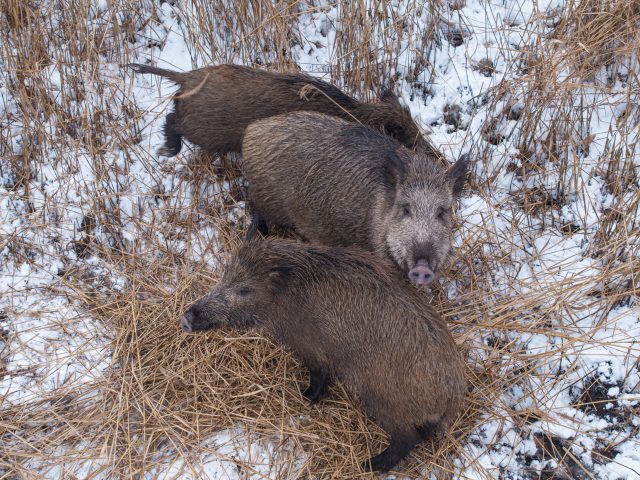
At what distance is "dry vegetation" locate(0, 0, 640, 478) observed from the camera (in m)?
3.66

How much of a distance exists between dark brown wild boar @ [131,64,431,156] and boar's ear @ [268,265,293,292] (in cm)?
155

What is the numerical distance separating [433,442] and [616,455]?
0.96 meters

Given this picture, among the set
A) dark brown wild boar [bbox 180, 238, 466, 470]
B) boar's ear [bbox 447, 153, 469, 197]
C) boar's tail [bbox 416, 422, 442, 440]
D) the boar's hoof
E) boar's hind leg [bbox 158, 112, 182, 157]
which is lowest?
the boar's hoof

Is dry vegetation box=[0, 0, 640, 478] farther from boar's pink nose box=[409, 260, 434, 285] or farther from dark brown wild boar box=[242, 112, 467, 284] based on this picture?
boar's pink nose box=[409, 260, 434, 285]

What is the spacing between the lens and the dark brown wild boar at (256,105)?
468cm

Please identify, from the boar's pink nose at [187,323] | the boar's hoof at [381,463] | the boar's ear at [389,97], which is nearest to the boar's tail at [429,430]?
the boar's hoof at [381,463]

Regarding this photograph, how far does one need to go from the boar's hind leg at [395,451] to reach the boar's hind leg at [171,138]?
2.69 metres

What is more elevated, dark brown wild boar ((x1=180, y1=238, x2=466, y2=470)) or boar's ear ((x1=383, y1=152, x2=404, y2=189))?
boar's ear ((x1=383, y1=152, x2=404, y2=189))

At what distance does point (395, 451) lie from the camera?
3.45m

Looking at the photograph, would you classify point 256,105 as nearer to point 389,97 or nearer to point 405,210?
point 389,97

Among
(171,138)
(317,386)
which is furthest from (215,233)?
(317,386)

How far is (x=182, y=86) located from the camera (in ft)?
16.1

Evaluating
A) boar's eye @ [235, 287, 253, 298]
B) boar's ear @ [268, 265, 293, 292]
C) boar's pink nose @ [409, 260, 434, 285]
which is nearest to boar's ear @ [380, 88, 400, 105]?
boar's pink nose @ [409, 260, 434, 285]

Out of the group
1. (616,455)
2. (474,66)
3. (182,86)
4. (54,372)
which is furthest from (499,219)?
(54,372)
